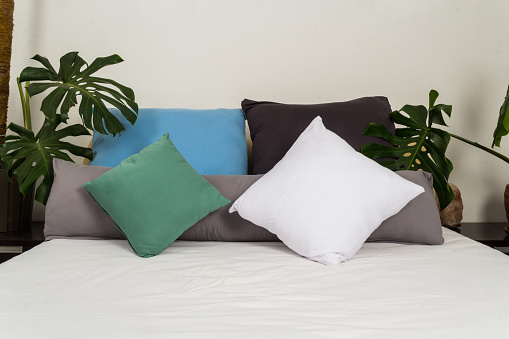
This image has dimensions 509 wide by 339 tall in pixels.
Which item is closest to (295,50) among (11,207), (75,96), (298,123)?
(298,123)

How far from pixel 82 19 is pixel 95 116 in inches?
32.1

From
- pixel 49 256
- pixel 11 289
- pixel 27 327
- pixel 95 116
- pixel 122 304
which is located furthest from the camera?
pixel 95 116

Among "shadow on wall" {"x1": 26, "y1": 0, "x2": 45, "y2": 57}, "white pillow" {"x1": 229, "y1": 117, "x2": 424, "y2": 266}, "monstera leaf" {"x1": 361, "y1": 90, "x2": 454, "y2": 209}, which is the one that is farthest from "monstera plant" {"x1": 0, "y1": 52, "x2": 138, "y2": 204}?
"monstera leaf" {"x1": 361, "y1": 90, "x2": 454, "y2": 209}

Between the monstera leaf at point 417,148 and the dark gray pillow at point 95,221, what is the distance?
0.59m

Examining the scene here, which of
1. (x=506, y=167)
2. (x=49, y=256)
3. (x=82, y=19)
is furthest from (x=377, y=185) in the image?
(x=82, y=19)

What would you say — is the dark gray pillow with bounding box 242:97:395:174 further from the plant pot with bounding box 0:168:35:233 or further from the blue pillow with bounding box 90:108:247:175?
the plant pot with bounding box 0:168:35:233

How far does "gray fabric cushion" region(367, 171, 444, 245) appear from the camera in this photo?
6.08 feet

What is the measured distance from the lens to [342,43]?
2.77 m

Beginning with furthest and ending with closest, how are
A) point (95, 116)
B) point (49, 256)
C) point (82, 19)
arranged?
point (82, 19) < point (95, 116) < point (49, 256)

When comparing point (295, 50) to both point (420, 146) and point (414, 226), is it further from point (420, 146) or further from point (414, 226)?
point (414, 226)

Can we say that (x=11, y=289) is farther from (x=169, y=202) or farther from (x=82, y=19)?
(x=82, y=19)

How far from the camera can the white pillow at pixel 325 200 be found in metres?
1.63

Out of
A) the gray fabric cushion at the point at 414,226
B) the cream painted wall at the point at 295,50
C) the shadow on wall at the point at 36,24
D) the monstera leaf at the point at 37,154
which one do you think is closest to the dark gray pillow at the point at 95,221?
the monstera leaf at the point at 37,154

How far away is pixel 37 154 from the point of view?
219 centimetres
